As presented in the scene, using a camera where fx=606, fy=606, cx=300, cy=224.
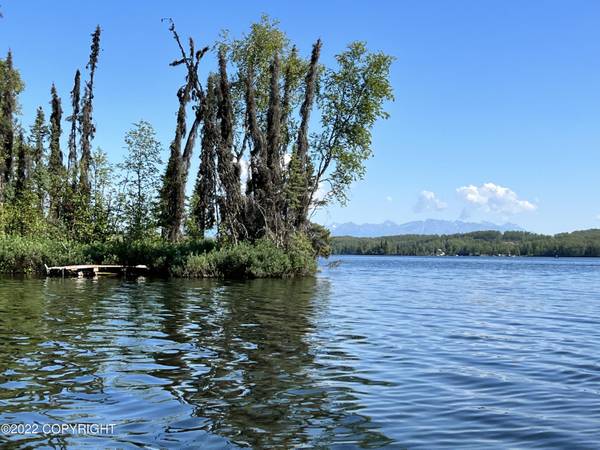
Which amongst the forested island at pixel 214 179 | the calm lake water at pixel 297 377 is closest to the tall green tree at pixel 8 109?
the forested island at pixel 214 179

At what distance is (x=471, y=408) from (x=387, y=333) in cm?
840

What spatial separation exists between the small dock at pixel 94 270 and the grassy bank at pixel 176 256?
75cm

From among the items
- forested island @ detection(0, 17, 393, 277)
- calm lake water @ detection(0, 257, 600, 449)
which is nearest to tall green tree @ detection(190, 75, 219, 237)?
forested island @ detection(0, 17, 393, 277)

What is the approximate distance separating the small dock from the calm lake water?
21.2 meters

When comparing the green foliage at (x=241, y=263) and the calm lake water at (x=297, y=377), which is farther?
the green foliage at (x=241, y=263)

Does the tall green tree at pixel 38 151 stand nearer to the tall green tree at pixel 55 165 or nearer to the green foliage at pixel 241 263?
the tall green tree at pixel 55 165

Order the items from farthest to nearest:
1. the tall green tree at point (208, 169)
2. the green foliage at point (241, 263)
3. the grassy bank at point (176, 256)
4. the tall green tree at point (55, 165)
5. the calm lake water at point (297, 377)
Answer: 1. the tall green tree at point (55, 165)
2. the tall green tree at point (208, 169)
3. the grassy bank at point (176, 256)
4. the green foliage at point (241, 263)
5. the calm lake water at point (297, 377)

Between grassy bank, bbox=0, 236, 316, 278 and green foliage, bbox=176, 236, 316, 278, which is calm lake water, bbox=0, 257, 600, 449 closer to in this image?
green foliage, bbox=176, 236, 316, 278

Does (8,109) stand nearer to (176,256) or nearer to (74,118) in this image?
(74,118)

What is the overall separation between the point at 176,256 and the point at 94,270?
6054 mm

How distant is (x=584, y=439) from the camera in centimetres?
821

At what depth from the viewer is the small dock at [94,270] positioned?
4381cm

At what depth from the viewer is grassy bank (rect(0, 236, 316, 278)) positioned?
4391cm

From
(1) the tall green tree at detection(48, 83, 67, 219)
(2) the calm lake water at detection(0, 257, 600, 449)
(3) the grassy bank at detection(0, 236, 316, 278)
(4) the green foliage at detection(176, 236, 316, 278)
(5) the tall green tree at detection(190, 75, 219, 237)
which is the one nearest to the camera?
(2) the calm lake water at detection(0, 257, 600, 449)
